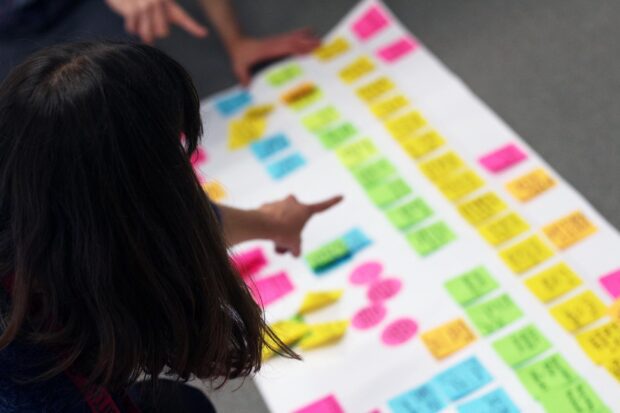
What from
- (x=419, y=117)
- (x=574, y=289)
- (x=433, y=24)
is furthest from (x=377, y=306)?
(x=433, y=24)

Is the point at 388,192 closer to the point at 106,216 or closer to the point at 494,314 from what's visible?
the point at 494,314

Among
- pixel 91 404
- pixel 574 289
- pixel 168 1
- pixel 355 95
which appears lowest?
pixel 574 289

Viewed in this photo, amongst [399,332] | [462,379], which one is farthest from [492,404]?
[399,332]

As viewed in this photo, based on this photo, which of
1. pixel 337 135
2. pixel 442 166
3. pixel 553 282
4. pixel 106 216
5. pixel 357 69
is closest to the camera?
pixel 106 216

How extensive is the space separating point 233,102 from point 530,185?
616 millimetres

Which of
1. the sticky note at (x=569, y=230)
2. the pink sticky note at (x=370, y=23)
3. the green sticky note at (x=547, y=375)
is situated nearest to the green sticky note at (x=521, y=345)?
the green sticky note at (x=547, y=375)

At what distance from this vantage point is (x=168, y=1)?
1.40 m

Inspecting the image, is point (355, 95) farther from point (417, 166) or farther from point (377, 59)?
point (417, 166)

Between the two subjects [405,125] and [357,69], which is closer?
[405,125]

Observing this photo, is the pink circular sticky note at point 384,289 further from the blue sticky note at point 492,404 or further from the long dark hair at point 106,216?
the long dark hair at point 106,216

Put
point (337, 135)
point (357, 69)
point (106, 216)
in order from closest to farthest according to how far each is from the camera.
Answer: point (106, 216)
point (337, 135)
point (357, 69)

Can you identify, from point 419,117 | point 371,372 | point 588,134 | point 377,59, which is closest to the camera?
point 371,372

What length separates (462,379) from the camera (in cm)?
108

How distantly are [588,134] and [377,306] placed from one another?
17.7 inches
